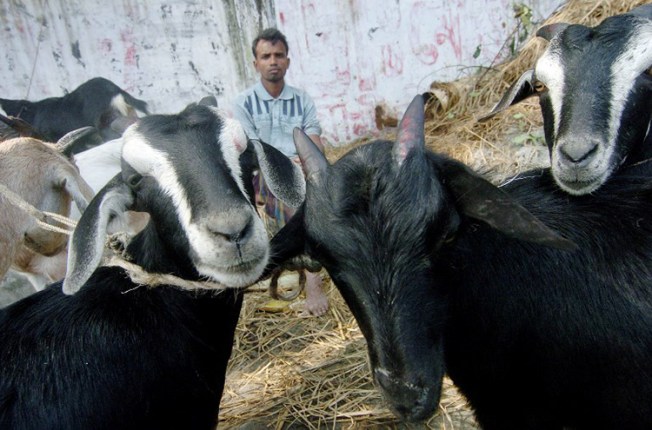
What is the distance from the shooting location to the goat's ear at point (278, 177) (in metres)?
2.71

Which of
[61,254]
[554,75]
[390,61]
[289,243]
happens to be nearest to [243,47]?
[390,61]

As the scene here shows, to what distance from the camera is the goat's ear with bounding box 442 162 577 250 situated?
1.67 meters

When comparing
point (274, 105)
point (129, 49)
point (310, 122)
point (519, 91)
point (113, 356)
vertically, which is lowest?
point (113, 356)

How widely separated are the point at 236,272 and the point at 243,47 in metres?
7.39

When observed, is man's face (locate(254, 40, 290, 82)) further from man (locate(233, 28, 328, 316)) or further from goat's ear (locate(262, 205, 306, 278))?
goat's ear (locate(262, 205, 306, 278))

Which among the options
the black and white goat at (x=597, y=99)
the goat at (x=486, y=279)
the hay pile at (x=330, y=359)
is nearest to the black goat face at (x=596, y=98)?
the black and white goat at (x=597, y=99)

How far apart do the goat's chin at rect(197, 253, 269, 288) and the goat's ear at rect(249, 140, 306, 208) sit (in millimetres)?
615

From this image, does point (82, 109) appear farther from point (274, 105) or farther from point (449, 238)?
point (449, 238)

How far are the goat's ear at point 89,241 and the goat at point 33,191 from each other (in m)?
1.45

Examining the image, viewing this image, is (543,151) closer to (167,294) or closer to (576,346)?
(576,346)

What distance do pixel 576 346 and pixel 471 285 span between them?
0.50 metres

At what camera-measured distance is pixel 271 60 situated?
5289 millimetres

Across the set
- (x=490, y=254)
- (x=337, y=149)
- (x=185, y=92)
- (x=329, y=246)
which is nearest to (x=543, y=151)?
(x=337, y=149)

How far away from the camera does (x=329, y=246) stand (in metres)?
1.90
